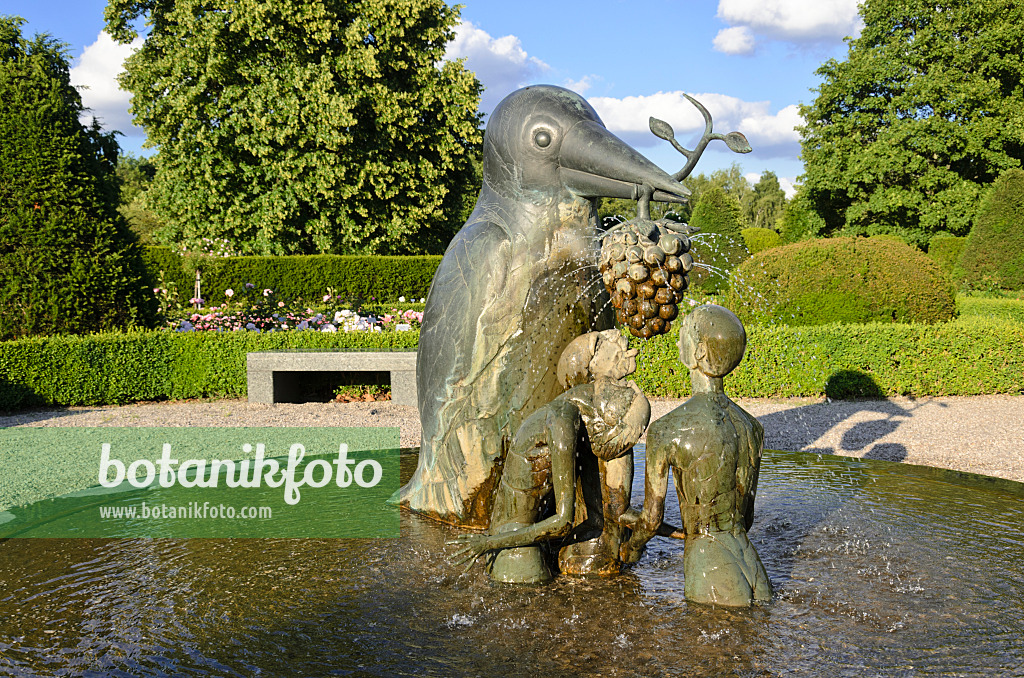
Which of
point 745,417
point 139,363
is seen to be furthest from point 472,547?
point 139,363

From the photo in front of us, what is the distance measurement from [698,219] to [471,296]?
25.9m

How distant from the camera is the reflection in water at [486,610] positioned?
8.18ft

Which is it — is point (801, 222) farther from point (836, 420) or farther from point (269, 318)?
point (836, 420)

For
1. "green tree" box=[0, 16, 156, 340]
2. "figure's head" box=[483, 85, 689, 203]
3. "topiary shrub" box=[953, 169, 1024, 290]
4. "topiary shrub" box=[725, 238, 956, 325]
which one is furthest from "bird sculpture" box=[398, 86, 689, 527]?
"topiary shrub" box=[953, 169, 1024, 290]

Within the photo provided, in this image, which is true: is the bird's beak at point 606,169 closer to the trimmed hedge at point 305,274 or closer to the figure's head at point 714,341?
the figure's head at point 714,341

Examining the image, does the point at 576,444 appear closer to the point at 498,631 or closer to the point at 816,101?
the point at 498,631

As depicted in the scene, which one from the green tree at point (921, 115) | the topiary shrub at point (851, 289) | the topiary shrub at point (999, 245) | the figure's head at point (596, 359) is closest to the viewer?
the figure's head at point (596, 359)

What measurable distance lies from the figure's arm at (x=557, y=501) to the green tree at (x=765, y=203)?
59.3 meters

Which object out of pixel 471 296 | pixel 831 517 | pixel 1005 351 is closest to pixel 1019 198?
pixel 1005 351

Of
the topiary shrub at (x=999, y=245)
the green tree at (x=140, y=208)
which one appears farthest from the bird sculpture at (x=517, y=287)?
the green tree at (x=140, y=208)

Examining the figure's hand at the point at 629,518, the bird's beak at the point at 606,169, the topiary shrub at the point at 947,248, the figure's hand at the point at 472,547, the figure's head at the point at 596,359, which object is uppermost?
the topiary shrub at the point at 947,248

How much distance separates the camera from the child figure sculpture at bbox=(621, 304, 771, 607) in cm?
282

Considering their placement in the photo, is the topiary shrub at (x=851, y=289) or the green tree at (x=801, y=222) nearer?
the topiary shrub at (x=851, y=289)

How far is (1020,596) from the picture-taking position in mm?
3059
